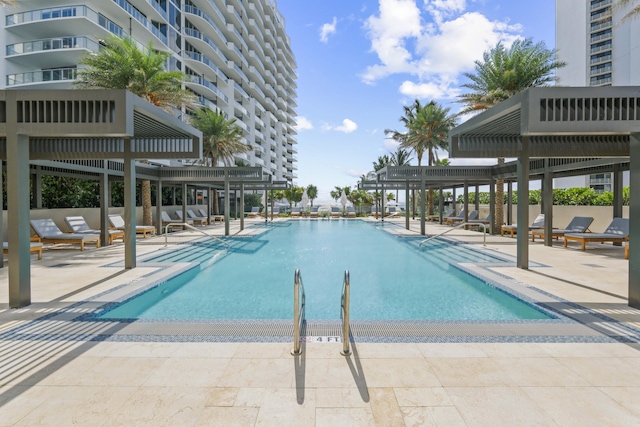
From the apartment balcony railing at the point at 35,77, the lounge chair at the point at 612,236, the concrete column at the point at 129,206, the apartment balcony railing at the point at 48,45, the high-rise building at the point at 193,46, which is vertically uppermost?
A: the high-rise building at the point at 193,46

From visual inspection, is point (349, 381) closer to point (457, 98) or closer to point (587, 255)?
point (587, 255)

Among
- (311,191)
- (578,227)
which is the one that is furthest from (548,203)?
(311,191)

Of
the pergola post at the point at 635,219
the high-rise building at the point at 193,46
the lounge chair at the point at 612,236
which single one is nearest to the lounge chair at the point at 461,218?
the lounge chair at the point at 612,236

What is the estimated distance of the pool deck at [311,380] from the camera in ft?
8.93

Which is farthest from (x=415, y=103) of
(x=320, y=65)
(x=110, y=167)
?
(x=110, y=167)

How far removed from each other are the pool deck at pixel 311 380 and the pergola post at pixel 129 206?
329cm

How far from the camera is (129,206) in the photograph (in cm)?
792

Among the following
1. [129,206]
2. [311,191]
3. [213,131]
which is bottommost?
[129,206]

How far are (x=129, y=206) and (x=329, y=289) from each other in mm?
4940

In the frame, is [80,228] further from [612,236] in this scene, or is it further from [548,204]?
[612,236]

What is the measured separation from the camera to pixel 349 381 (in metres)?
3.21

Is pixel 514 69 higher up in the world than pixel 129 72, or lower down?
higher up

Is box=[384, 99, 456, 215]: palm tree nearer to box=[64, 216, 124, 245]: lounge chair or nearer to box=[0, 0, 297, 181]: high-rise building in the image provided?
box=[0, 0, 297, 181]: high-rise building

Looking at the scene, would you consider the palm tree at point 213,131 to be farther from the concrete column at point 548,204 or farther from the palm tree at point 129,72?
the concrete column at point 548,204
